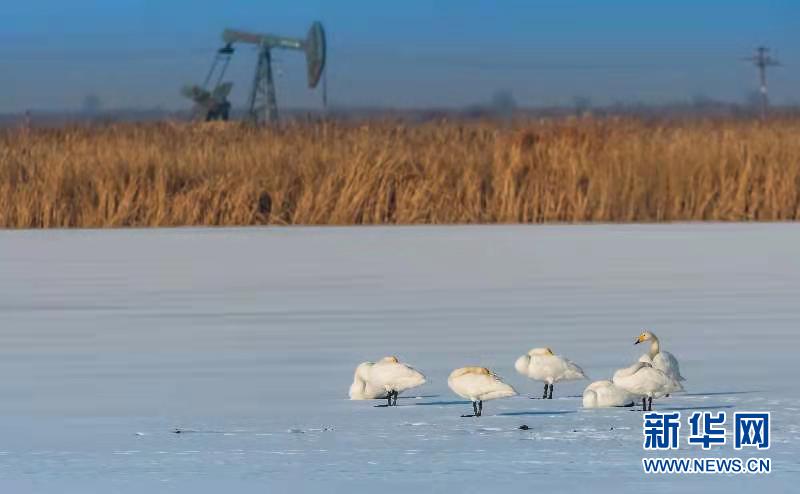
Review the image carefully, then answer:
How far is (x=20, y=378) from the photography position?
5.23m

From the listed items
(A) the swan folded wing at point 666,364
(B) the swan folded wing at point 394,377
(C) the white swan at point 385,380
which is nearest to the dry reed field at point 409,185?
(A) the swan folded wing at point 666,364

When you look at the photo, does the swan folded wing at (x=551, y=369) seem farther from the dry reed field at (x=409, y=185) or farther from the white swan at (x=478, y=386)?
Answer: the dry reed field at (x=409, y=185)

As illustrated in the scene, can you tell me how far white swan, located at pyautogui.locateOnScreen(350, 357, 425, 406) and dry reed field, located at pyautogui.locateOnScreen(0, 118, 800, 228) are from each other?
8.89 meters

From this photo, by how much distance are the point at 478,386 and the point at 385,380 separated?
292 millimetres

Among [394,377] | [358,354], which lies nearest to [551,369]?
[394,377]

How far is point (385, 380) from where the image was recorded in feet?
14.8

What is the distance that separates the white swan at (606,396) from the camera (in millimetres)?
4504

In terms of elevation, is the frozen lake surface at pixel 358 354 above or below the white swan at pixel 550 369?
below

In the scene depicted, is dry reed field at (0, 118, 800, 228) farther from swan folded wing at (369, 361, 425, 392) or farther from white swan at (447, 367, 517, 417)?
white swan at (447, 367, 517, 417)

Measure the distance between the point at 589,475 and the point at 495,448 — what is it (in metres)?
0.35

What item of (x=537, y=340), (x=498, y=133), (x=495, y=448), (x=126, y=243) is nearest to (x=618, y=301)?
(x=537, y=340)

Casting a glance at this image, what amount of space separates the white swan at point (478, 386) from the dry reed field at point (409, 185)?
9.13 m

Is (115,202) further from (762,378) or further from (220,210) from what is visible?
(762,378)

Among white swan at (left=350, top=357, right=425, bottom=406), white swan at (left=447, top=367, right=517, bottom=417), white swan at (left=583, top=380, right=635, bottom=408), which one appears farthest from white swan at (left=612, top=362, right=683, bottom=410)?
white swan at (left=350, top=357, right=425, bottom=406)
